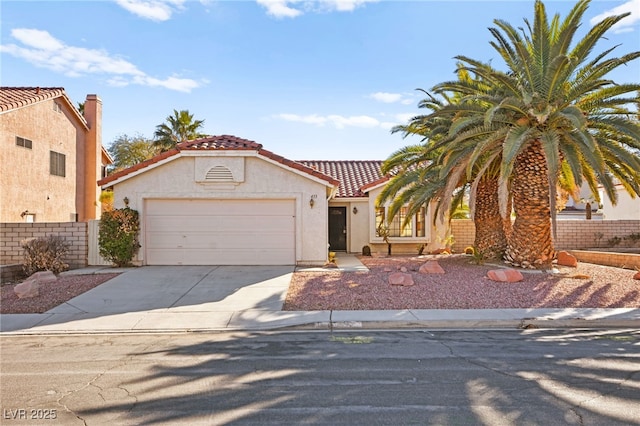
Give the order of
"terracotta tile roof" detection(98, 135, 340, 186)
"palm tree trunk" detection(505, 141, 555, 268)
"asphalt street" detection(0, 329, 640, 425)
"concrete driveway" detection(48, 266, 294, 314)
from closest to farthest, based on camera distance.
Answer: "asphalt street" detection(0, 329, 640, 425) → "concrete driveway" detection(48, 266, 294, 314) → "palm tree trunk" detection(505, 141, 555, 268) → "terracotta tile roof" detection(98, 135, 340, 186)

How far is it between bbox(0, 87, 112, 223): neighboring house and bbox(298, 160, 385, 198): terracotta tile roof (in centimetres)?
1191

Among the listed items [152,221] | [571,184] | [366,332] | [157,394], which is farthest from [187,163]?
[571,184]

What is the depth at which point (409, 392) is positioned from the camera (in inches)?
197

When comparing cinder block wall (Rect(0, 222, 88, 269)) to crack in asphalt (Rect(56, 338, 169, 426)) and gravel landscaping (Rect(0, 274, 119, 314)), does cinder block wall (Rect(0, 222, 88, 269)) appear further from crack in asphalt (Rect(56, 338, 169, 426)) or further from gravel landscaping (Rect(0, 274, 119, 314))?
crack in asphalt (Rect(56, 338, 169, 426))

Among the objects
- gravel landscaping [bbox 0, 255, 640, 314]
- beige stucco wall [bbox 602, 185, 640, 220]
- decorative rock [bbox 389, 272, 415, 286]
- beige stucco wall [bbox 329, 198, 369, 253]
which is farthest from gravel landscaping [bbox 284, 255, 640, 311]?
beige stucco wall [bbox 602, 185, 640, 220]

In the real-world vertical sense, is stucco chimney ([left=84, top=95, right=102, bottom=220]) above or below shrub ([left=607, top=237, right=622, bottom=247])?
above

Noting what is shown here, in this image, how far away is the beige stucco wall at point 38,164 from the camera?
17.3m

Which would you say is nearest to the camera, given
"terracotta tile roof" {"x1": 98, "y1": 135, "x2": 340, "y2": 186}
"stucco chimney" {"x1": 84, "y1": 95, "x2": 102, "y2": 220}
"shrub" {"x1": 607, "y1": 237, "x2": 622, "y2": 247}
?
"terracotta tile roof" {"x1": 98, "y1": 135, "x2": 340, "y2": 186}

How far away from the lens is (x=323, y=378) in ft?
17.9

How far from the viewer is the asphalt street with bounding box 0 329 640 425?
4.46m

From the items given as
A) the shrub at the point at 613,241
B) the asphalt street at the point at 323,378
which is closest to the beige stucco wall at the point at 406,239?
the shrub at the point at 613,241

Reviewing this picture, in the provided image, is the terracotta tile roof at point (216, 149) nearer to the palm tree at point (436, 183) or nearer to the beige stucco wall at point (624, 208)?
the palm tree at point (436, 183)

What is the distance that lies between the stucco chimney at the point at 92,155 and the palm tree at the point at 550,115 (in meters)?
20.1

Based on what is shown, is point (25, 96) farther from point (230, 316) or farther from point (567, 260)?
point (567, 260)
